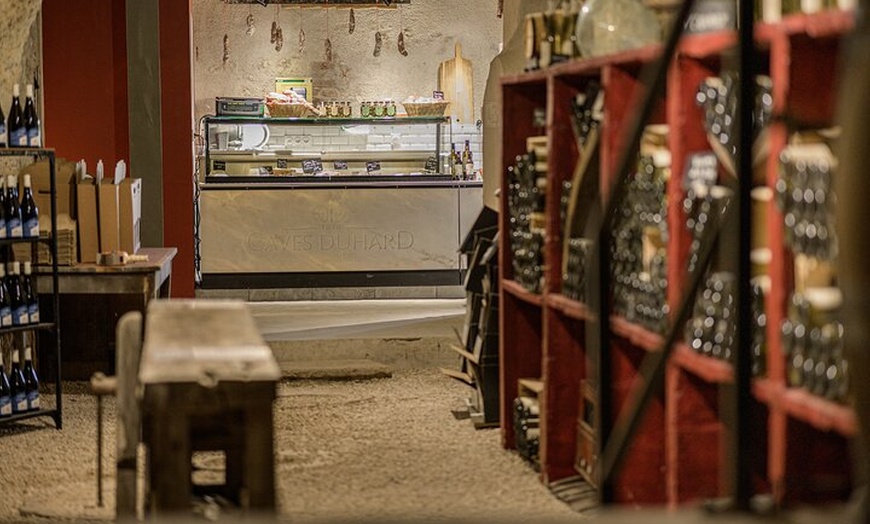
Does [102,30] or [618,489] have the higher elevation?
[102,30]

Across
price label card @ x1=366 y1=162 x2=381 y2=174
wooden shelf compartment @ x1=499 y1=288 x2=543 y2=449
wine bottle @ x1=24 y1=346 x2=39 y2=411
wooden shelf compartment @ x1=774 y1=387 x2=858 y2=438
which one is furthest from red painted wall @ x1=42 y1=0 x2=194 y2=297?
wooden shelf compartment @ x1=774 y1=387 x2=858 y2=438

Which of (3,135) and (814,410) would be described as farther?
(3,135)

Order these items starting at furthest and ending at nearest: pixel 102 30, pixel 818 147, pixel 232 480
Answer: pixel 102 30
pixel 232 480
pixel 818 147

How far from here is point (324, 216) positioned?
35.7ft

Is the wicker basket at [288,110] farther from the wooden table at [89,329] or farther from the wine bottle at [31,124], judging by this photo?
the wine bottle at [31,124]

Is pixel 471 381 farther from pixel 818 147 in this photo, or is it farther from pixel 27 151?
pixel 818 147

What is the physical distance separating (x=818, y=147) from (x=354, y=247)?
8.08 metres

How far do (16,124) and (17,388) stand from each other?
135 centimetres

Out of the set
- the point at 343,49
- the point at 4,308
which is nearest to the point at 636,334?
the point at 4,308

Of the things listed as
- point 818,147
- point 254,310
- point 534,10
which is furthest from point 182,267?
point 818,147

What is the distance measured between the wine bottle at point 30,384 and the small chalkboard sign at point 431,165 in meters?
5.03

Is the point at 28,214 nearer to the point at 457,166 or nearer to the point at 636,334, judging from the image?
the point at 636,334

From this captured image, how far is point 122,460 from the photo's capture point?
3.97 m

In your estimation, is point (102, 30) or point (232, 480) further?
point (102, 30)
